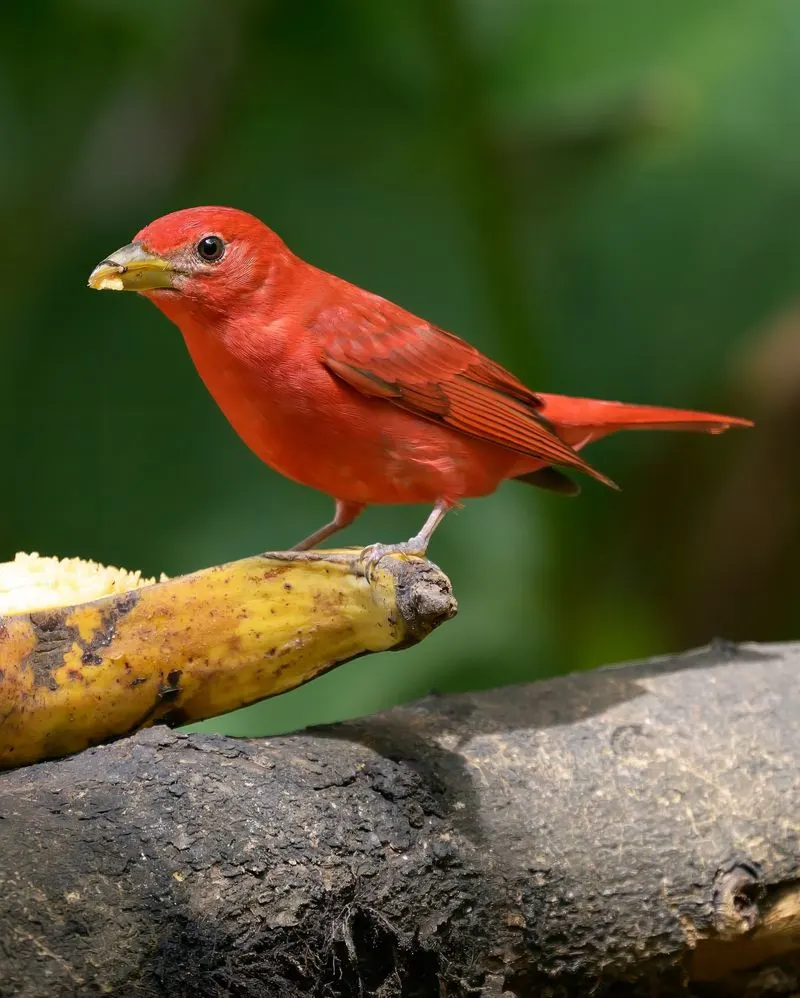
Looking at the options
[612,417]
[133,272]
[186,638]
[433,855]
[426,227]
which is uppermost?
[426,227]

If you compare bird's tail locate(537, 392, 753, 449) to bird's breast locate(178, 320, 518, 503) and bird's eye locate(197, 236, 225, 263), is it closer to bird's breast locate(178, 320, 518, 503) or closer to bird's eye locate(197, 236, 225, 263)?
bird's breast locate(178, 320, 518, 503)

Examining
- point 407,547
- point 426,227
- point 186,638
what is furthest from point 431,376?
point 426,227

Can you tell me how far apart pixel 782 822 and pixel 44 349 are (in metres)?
3.00

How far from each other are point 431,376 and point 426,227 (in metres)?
1.95

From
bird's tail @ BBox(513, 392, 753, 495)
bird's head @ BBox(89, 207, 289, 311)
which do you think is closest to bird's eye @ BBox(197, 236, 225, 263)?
bird's head @ BBox(89, 207, 289, 311)

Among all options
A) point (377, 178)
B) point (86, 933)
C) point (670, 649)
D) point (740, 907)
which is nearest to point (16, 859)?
point (86, 933)

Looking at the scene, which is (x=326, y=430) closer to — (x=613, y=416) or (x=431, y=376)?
(x=431, y=376)

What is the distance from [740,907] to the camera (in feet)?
7.70

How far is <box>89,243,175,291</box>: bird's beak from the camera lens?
93.3 inches

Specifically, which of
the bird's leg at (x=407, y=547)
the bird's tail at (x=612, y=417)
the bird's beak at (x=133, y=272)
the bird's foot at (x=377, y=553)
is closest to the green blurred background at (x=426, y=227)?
the bird's tail at (x=612, y=417)

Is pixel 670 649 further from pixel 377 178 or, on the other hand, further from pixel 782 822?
pixel 782 822

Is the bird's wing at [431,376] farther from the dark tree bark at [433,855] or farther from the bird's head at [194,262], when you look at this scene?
the dark tree bark at [433,855]

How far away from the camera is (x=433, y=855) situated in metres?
2.14

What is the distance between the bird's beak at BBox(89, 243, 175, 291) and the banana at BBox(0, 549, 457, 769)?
1.88 ft
